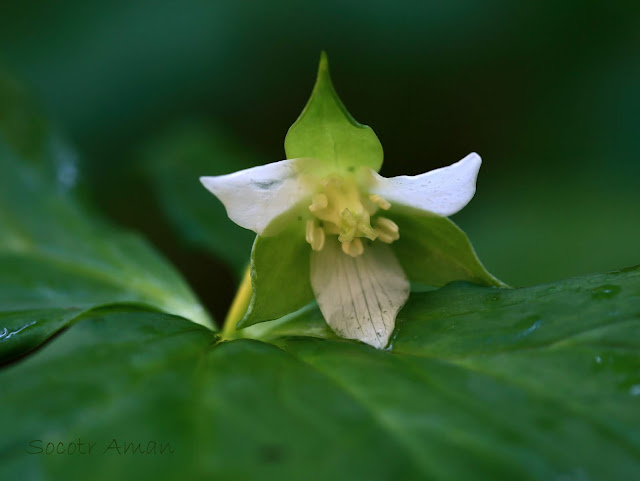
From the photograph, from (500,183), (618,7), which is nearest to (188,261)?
(500,183)

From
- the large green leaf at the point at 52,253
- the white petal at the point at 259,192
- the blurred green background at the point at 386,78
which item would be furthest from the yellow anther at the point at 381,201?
the blurred green background at the point at 386,78

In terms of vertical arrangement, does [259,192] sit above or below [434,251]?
above

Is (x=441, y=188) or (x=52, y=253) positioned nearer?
(x=441, y=188)

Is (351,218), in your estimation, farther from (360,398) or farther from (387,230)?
(360,398)

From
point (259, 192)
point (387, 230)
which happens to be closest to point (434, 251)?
point (387, 230)

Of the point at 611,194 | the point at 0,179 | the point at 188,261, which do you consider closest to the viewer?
the point at 0,179

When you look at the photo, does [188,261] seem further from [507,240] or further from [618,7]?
[618,7]

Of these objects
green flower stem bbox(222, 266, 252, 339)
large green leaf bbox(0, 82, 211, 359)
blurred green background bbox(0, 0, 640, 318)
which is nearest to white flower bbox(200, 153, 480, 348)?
green flower stem bbox(222, 266, 252, 339)
